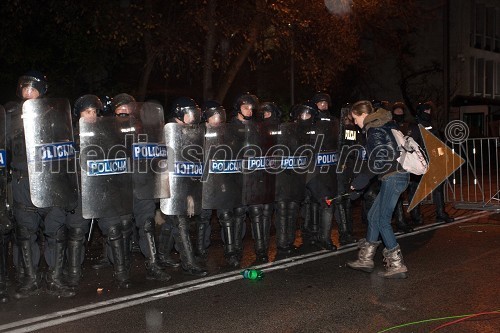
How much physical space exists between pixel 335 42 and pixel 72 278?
29.8 ft

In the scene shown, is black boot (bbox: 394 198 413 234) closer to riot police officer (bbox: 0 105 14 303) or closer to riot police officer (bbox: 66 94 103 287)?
riot police officer (bbox: 66 94 103 287)

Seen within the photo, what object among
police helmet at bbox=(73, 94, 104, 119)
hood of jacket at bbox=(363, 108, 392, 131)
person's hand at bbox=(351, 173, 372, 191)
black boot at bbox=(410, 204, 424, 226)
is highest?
police helmet at bbox=(73, 94, 104, 119)

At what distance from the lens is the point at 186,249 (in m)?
6.99

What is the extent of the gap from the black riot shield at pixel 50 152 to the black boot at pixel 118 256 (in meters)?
0.54

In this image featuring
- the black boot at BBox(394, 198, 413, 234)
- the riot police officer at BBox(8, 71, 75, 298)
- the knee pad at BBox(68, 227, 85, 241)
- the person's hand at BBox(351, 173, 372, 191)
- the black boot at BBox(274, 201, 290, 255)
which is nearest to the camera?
the riot police officer at BBox(8, 71, 75, 298)

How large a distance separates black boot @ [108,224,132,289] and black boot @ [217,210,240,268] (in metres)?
1.31

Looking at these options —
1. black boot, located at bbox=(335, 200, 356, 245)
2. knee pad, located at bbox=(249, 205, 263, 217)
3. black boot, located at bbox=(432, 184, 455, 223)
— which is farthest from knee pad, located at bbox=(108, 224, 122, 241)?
black boot, located at bbox=(432, 184, 455, 223)

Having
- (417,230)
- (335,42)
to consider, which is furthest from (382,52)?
(417,230)

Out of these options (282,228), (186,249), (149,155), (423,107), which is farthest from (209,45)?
(186,249)

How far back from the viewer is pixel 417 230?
9.69 m

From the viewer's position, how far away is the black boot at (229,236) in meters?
7.37

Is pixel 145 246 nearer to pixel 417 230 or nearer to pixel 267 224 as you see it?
pixel 267 224

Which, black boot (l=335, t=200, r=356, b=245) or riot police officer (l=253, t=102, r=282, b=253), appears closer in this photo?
riot police officer (l=253, t=102, r=282, b=253)

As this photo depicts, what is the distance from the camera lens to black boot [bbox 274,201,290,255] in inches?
309
